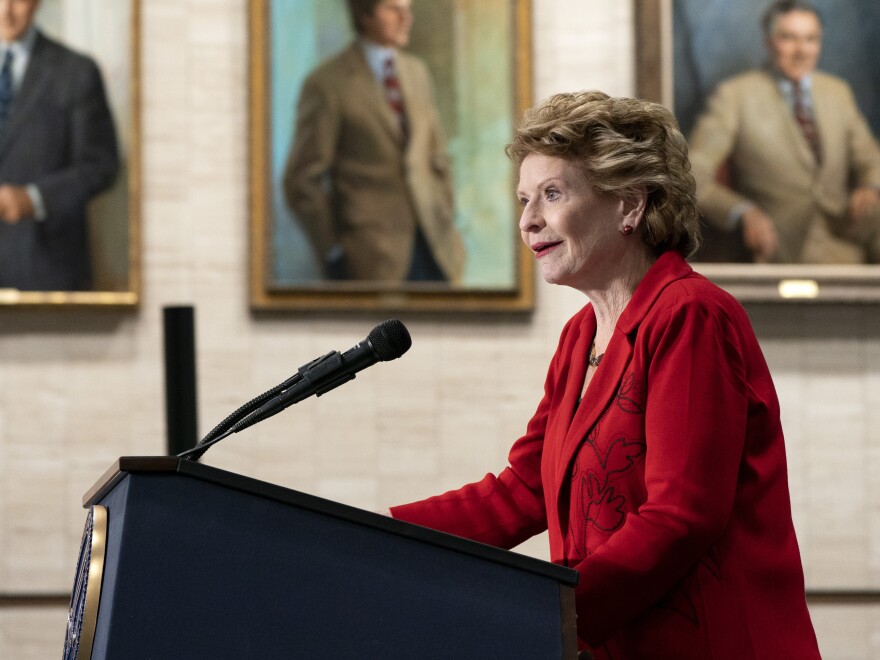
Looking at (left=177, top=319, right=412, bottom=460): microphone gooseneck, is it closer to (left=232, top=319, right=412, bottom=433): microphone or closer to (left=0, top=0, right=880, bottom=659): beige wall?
(left=232, top=319, right=412, bottom=433): microphone

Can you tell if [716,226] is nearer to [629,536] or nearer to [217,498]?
[629,536]

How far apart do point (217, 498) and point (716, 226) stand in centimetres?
364

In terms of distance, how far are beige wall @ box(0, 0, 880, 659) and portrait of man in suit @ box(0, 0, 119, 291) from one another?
0.19 m

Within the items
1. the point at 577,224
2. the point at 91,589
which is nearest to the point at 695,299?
the point at 577,224

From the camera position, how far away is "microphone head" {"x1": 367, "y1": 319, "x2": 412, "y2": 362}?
182 centimetres

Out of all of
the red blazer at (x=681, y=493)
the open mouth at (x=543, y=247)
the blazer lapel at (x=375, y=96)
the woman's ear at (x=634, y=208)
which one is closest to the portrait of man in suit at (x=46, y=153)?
the blazer lapel at (x=375, y=96)

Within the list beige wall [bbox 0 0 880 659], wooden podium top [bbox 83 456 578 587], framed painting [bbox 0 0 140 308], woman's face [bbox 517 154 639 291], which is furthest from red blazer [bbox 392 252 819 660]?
framed painting [bbox 0 0 140 308]

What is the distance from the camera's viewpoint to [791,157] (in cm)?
486

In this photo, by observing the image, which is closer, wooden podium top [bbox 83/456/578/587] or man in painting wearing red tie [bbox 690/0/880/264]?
wooden podium top [bbox 83/456/578/587]

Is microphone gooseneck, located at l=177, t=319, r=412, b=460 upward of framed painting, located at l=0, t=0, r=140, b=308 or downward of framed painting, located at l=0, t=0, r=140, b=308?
downward

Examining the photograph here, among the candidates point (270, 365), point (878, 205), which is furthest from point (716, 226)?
point (270, 365)

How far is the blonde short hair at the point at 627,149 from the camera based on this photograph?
2.20m

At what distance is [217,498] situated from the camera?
1.56 meters

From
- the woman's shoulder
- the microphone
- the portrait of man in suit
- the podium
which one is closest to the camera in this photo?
the podium
